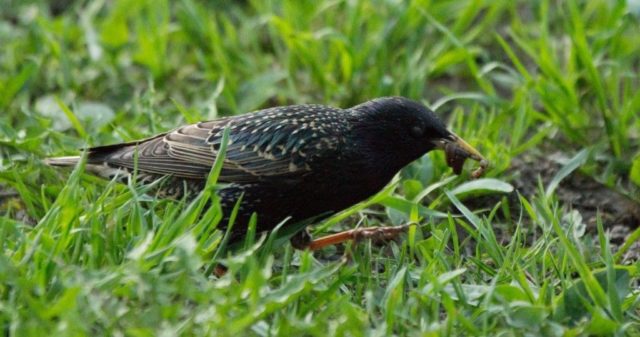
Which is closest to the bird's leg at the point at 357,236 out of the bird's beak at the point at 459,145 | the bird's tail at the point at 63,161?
the bird's beak at the point at 459,145

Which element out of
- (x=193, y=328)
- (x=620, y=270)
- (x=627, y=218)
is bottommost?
(x=627, y=218)

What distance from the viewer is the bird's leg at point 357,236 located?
4.93 metres

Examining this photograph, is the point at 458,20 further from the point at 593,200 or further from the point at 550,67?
the point at 593,200

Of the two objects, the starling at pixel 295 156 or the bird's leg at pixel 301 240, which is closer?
the starling at pixel 295 156

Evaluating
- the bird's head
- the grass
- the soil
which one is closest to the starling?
the bird's head

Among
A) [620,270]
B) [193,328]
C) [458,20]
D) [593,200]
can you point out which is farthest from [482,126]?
[193,328]

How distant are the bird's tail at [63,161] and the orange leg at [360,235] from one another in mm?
1074

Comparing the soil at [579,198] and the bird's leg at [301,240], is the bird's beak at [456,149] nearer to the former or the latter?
the soil at [579,198]

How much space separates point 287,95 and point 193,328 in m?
2.85

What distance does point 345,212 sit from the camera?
5.15 metres

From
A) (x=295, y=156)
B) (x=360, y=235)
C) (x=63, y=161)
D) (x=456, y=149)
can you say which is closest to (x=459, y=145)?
(x=456, y=149)

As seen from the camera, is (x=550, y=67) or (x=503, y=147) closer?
(x=503, y=147)

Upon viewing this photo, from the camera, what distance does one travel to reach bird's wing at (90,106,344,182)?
4770 millimetres

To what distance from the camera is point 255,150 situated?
191 inches
